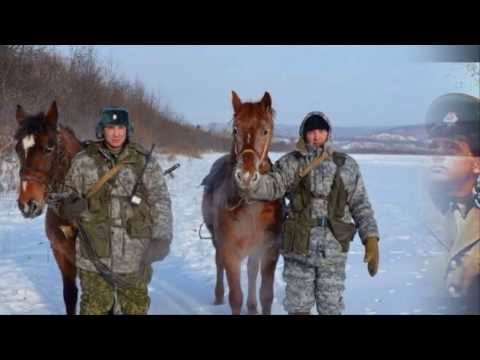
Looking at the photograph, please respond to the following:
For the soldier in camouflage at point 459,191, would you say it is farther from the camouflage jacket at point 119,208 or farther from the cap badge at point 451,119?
the camouflage jacket at point 119,208

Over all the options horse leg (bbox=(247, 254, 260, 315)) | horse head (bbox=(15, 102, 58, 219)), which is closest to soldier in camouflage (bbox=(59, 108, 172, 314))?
horse head (bbox=(15, 102, 58, 219))

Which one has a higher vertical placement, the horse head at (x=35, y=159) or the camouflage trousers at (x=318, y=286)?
the horse head at (x=35, y=159)

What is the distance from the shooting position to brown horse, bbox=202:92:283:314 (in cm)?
348

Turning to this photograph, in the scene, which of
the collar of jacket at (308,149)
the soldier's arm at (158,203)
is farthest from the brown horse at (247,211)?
the soldier's arm at (158,203)

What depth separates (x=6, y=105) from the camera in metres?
7.22

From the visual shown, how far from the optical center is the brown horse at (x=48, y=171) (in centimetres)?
359

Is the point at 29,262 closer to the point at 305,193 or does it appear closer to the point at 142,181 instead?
the point at 142,181

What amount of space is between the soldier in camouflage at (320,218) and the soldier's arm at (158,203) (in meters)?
0.65

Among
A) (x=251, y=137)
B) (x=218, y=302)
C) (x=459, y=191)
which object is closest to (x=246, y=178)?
(x=251, y=137)

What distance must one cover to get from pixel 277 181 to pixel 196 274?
10.7 feet

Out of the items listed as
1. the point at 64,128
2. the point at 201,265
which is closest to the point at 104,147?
the point at 64,128

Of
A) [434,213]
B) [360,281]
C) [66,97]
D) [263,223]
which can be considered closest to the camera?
[263,223]

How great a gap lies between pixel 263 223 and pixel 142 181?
3.89 ft

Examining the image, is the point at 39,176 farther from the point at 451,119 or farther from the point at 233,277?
the point at 451,119
